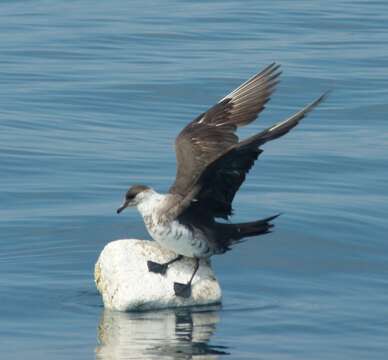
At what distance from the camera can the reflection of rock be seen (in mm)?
9391

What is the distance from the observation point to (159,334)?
895 cm

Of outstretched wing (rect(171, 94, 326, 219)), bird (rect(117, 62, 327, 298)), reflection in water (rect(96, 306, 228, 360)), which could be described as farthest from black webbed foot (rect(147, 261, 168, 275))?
outstretched wing (rect(171, 94, 326, 219))

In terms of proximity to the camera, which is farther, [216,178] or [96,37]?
[96,37]

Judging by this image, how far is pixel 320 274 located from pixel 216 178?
1560 mm

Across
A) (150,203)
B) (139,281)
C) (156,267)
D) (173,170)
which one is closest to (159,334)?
(139,281)

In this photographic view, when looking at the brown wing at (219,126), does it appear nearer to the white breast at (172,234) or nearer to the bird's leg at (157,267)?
the white breast at (172,234)

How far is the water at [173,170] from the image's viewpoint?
9.09 metres

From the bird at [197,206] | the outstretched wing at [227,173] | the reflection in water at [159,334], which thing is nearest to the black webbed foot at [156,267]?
the bird at [197,206]

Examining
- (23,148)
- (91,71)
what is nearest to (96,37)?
(91,71)

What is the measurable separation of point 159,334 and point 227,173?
1139 mm

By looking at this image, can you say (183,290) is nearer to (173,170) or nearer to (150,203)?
(150,203)

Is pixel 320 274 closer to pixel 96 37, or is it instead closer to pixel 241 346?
pixel 241 346

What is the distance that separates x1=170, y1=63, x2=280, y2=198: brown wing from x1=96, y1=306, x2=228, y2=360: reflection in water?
3.47 ft

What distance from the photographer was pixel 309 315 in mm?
9391
